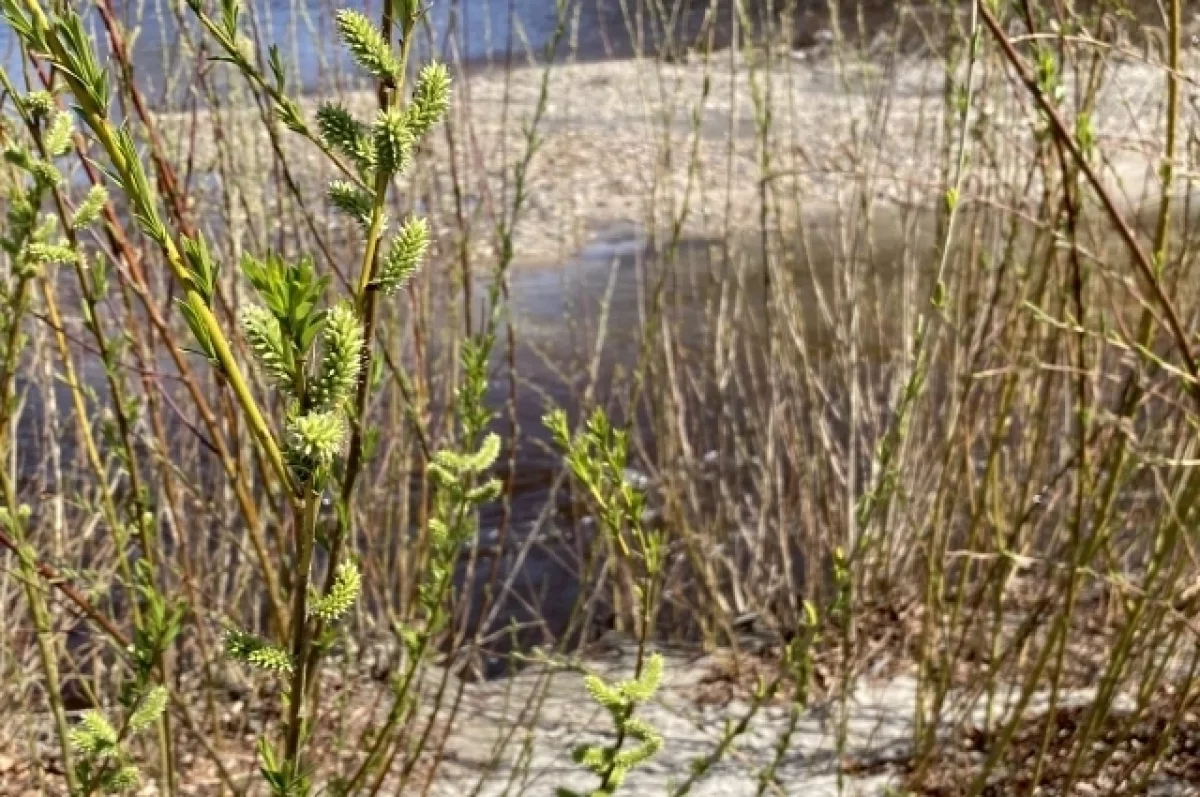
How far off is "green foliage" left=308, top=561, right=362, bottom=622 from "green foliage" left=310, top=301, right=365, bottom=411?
0.14m

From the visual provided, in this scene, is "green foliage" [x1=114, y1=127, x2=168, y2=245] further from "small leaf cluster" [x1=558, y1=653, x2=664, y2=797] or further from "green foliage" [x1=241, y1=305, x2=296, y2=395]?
"small leaf cluster" [x1=558, y1=653, x2=664, y2=797]

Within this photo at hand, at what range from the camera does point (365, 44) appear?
26.0 inches

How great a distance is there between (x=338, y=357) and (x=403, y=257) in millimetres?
87

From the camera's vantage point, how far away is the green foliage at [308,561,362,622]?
70 cm

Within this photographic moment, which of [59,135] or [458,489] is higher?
[59,135]

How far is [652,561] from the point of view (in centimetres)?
114

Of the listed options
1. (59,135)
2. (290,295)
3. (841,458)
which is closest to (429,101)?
(290,295)

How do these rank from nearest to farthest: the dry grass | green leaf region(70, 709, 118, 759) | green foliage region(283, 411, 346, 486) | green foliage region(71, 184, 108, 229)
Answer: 1. green foliage region(283, 411, 346, 486)
2. green leaf region(70, 709, 118, 759)
3. green foliage region(71, 184, 108, 229)
4. the dry grass

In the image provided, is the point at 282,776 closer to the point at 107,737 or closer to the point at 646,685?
the point at 107,737

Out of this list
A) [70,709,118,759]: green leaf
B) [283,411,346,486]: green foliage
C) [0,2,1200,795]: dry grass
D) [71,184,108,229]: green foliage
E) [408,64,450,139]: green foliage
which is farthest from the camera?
[0,2,1200,795]: dry grass

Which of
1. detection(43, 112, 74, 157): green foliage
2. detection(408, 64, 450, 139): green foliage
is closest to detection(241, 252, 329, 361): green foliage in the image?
detection(408, 64, 450, 139): green foliage

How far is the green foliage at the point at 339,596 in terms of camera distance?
70cm

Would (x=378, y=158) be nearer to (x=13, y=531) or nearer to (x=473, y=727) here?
(x=13, y=531)

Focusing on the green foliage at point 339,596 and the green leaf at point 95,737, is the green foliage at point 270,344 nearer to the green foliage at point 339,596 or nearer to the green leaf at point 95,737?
the green foliage at point 339,596
